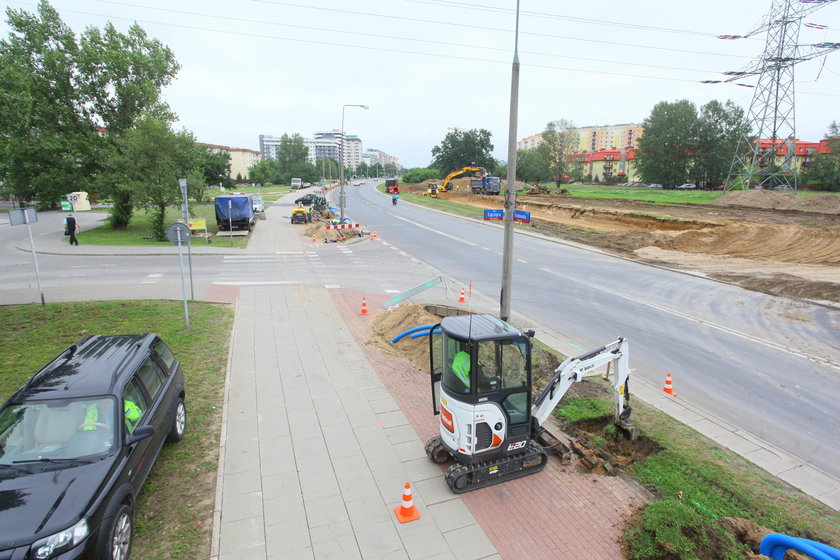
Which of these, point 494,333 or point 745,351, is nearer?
point 494,333

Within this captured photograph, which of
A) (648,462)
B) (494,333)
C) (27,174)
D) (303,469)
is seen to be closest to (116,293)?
(303,469)

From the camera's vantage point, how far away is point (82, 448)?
15.6 feet

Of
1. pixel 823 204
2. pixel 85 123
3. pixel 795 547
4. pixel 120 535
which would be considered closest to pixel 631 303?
pixel 795 547

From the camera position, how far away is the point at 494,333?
17.9 feet

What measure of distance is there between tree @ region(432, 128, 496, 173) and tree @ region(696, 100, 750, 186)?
40146 mm

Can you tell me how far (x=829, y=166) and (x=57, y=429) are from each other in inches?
2841

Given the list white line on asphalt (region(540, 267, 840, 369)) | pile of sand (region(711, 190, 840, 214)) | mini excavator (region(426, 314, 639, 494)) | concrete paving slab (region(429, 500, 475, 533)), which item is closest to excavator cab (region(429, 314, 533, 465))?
mini excavator (region(426, 314, 639, 494))

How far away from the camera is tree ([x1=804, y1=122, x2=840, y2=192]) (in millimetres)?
52175

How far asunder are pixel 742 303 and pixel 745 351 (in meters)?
5.01

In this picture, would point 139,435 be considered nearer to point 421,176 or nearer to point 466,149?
point 466,149

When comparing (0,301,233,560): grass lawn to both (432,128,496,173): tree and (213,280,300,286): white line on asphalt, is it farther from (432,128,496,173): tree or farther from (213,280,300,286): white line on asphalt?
(432,128,496,173): tree

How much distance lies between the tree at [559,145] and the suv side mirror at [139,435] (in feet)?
266

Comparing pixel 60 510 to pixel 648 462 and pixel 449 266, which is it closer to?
pixel 648 462

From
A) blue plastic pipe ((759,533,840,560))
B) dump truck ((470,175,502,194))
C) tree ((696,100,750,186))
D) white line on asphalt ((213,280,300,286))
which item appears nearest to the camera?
blue plastic pipe ((759,533,840,560))
